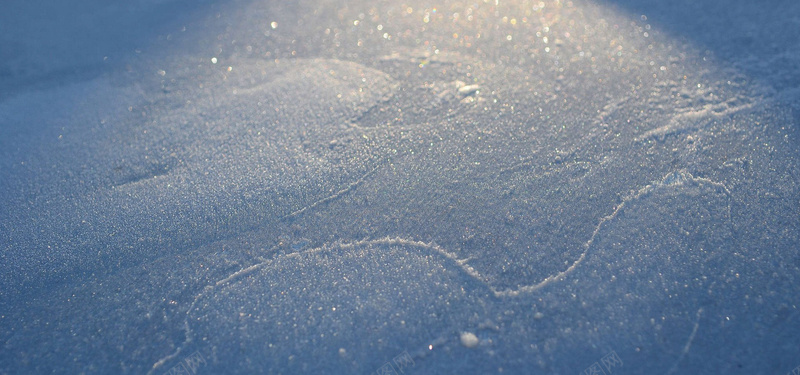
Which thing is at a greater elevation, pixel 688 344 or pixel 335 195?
pixel 335 195

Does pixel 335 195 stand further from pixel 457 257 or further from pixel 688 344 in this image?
pixel 688 344

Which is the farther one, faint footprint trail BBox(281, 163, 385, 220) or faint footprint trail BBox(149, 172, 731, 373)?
faint footprint trail BBox(281, 163, 385, 220)

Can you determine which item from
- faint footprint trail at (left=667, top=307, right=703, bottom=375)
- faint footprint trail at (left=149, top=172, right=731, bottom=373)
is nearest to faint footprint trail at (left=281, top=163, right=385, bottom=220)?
faint footprint trail at (left=149, top=172, right=731, bottom=373)

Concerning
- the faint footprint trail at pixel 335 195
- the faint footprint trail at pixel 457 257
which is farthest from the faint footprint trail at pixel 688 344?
the faint footprint trail at pixel 335 195

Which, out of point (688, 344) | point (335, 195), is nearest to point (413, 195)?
point (335, 195)

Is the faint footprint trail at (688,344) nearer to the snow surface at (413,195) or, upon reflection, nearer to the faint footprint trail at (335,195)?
the snow surface at (413,195)

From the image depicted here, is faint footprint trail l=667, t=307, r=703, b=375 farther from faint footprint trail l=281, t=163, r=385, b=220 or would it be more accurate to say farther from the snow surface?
faint footprint trail l=281, t=163, r=385, b=220

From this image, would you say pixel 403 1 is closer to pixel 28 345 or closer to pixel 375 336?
pixel 375 336
